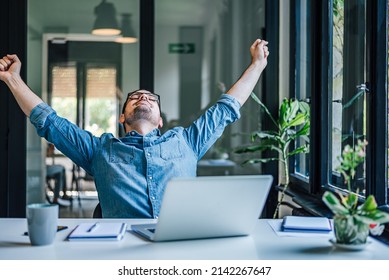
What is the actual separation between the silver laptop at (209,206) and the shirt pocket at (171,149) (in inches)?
32.3

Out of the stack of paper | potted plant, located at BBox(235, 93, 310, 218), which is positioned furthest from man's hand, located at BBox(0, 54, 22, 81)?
potted plant, located at BBox(235, 93, 310, 218)

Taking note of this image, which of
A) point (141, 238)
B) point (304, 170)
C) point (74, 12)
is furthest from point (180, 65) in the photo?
point (141, 238)

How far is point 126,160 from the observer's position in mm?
2375

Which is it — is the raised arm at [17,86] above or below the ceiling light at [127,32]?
below

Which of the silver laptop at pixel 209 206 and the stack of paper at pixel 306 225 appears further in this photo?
the stack of paper at pixel 306 225

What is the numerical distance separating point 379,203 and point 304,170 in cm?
166

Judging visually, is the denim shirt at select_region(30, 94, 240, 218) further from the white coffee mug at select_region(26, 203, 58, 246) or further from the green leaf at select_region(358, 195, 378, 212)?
the green leaf at select_region(358, 195, 378, 212)

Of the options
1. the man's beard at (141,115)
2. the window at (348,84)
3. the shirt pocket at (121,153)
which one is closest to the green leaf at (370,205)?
the window at (348,84)

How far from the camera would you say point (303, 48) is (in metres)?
3.95

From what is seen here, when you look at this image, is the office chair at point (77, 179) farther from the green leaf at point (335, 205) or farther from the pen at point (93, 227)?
the green leaf at point (335, 205)

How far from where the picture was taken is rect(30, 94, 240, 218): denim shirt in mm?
Answer: 2332

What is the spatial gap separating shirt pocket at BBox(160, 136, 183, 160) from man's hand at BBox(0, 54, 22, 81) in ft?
2.34

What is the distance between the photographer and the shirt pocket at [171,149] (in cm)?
244
